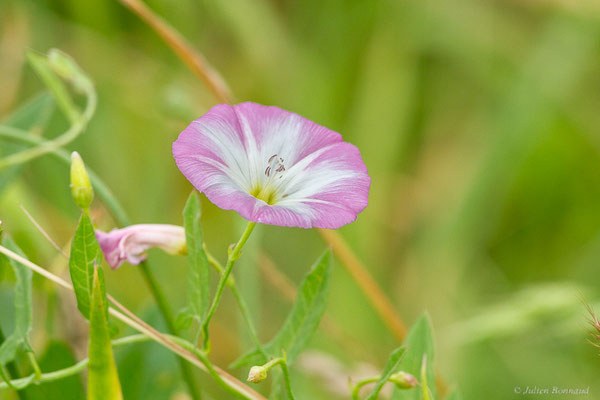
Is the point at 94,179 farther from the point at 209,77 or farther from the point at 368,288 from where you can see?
the point at 368,288

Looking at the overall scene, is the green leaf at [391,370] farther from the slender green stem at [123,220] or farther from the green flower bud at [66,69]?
the green flower bud at [66,69]

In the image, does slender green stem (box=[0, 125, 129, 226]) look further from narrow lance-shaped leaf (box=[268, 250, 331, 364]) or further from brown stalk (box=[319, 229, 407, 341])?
brown stalk (box=[319, 229, 407, 341])

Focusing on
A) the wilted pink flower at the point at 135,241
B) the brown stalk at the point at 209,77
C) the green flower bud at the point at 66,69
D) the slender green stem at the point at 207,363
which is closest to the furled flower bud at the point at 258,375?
the slender green stem at the point at 207,363

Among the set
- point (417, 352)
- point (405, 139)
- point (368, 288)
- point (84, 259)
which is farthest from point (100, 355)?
point (405, 139)

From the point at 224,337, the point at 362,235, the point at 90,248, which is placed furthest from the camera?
the point at 362,235

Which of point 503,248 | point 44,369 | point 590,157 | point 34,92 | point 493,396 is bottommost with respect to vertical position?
point 493,396

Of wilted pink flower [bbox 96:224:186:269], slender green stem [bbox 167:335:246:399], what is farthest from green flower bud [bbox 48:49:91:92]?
slender green stem [bbox 167:335:246:399]

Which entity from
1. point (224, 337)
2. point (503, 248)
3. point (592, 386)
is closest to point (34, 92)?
point (224, 337)

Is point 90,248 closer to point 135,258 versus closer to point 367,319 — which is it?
point 135,258
